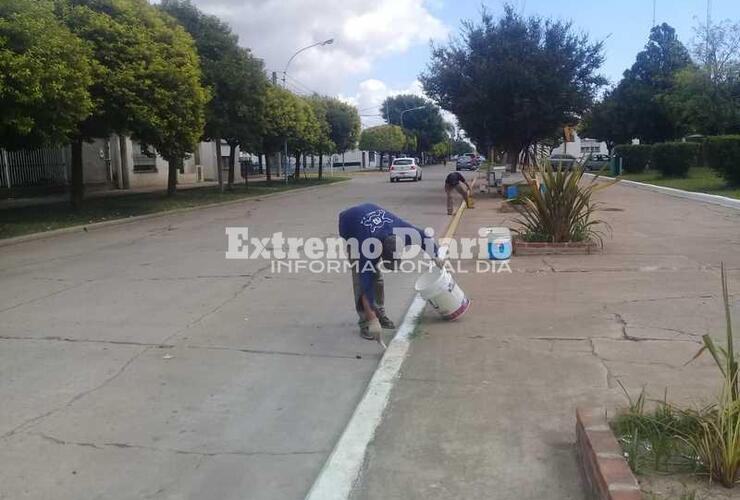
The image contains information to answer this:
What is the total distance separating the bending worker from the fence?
68.8 feet

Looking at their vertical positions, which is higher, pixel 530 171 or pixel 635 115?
pixel 635 115

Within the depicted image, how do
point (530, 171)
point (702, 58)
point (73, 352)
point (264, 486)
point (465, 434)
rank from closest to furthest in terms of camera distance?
point (264, 486) → point (465, 434) → point (73, 352) → point (530, 171) → point (702, 58)

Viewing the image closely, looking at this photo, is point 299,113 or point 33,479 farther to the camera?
point 299,113

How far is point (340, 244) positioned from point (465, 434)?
28.8ft

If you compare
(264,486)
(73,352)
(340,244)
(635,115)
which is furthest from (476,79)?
(635,115)

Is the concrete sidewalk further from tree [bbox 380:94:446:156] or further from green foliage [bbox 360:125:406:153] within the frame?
tree [bbox 380:94:446:156]

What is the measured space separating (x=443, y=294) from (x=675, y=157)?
2766 cm

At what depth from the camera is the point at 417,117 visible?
9538 cm

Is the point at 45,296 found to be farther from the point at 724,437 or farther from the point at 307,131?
the point at 307,131

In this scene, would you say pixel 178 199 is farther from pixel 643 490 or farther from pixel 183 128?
pixel 643 490

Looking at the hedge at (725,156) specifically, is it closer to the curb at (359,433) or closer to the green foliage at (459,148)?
the curb at (359,433)

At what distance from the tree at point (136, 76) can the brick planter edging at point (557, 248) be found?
439 inches

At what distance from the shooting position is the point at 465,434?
13.7 ft

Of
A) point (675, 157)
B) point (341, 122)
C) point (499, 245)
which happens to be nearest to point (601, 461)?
point (499, 245)
